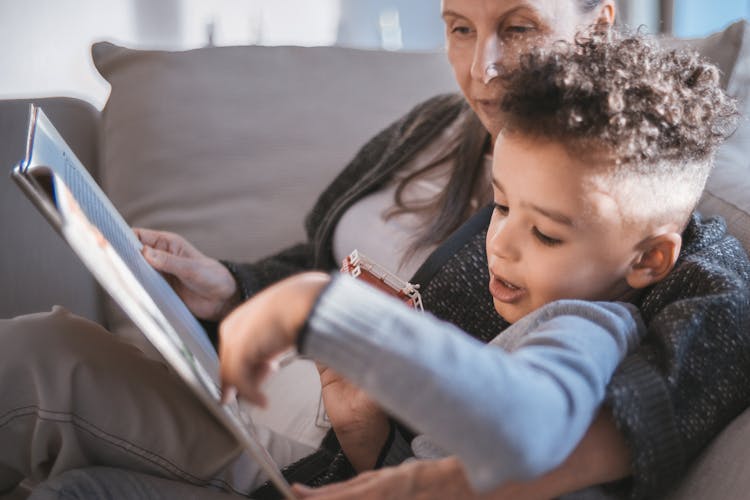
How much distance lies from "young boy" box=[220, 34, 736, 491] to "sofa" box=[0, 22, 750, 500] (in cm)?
58

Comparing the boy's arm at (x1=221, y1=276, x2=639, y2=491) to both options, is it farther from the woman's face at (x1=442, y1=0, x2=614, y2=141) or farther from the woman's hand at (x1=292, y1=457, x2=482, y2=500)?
the woman's face at (x1=442, y1=0, x2=614, y2=141)

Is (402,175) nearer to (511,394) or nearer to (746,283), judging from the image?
(746,283)

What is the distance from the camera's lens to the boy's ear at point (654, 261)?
2.40 feet

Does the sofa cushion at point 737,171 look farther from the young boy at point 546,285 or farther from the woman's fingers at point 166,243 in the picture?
the woman's fingers at point 166,243

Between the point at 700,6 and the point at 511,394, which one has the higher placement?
the point at 511,394

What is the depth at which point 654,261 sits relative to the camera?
0.74 metres

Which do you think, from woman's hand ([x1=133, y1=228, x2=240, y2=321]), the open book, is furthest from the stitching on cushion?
woman's hand ([x1=133, y1=228, x2=240, y2=321])

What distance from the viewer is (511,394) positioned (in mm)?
479

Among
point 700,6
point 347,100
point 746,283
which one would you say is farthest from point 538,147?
→ point 700,6

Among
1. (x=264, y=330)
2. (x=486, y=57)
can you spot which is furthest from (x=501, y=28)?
(x=264, y=330)

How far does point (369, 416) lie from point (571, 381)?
0.35m

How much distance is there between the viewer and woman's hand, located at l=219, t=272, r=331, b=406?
489 mm

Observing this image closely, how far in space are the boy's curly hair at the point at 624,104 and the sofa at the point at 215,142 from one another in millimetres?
653

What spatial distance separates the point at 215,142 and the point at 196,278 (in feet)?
1.22
